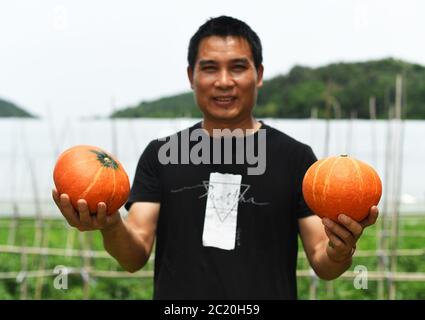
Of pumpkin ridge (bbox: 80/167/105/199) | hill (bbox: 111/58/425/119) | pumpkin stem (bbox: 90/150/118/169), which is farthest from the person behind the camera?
hill (bbox: 111/58/425/119)

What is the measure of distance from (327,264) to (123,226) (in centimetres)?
66

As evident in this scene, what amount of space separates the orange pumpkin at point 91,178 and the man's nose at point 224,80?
0.43 meters

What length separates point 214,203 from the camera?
178cm

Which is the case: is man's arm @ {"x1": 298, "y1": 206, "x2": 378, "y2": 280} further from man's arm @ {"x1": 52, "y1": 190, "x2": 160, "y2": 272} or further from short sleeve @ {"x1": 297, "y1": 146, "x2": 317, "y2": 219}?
man's arm @ {"x1": 52, "y1": 190, "x2": 160, "y2": 272}

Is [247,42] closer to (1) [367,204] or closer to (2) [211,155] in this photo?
(2) [211,155]

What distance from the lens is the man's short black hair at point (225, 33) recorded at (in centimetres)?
181

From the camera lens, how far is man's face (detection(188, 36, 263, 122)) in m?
1.74

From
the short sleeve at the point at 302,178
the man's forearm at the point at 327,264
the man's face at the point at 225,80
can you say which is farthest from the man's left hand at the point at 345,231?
the man's face at the point at 225,80

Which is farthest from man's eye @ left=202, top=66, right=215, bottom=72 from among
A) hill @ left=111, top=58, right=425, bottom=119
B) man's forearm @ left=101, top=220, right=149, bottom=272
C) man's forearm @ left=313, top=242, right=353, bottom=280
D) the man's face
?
hill @ left=111, top=58, right=425, bottom=119

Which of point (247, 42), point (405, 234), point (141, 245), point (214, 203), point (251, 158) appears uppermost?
point (247, 42)

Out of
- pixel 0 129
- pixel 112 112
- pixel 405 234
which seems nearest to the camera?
pixel 112 112

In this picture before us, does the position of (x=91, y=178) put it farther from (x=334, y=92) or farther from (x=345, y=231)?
(x=334, y=92)
